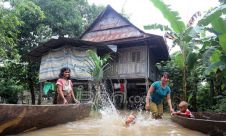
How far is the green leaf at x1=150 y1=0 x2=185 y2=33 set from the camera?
23.7ft

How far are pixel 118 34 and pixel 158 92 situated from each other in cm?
909

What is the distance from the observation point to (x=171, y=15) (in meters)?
7.45

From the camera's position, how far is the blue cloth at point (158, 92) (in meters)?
6.79

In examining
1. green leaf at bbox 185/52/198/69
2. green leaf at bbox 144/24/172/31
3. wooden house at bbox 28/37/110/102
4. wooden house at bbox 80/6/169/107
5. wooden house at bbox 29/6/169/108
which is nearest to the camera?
green leaf at bbox 185/52/198/69

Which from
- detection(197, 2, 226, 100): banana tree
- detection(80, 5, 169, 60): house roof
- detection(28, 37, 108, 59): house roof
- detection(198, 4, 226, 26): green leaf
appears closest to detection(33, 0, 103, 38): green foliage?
detection(80, 5, 169, 60): house roof

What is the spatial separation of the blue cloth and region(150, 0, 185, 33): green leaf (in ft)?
6.07

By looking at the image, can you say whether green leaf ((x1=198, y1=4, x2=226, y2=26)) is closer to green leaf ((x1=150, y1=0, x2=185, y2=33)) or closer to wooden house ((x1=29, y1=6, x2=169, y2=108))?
green leaf ((x1=150, y1=0, x2=185, y2=33))

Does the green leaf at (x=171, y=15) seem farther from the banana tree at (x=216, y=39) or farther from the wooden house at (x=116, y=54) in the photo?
the wooden house at (x=116, y=54)

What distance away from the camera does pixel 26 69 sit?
19.8 metres

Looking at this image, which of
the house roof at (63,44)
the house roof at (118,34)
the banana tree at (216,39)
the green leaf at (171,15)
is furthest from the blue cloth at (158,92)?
the house roof at (63,44)

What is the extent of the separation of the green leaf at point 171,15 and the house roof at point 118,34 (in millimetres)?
4786

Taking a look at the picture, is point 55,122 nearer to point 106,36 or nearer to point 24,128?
point 24,128

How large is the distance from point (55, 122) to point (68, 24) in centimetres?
1467

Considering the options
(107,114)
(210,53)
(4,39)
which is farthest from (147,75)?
(210,53)
